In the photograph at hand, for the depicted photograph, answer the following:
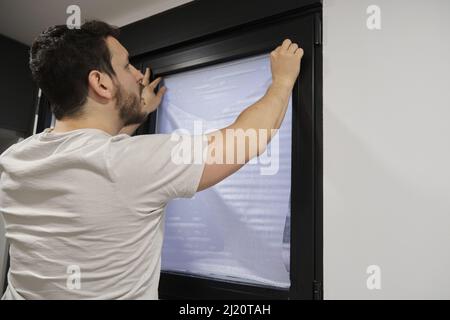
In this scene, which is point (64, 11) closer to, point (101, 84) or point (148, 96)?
point (148, 96)

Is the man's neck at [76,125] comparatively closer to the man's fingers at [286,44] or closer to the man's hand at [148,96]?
the man's hand at [148,96]

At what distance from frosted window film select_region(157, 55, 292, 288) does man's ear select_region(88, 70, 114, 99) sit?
1.34 feet

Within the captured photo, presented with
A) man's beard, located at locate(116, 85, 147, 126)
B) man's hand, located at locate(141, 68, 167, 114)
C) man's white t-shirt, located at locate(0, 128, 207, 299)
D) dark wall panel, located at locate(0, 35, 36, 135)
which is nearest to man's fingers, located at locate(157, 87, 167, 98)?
man's hand, located at locate(141, 68, 167, 114)

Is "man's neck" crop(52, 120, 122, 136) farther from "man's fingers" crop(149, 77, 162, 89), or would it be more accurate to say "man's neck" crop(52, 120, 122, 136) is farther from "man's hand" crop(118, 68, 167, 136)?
"man's fingers" crop(149, 77, 162, 89)

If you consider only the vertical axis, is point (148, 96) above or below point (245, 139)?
above

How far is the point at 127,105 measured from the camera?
971 mm

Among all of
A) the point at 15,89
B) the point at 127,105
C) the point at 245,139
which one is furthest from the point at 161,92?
the point at 15,89

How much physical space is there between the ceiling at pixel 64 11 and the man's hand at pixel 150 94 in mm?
298

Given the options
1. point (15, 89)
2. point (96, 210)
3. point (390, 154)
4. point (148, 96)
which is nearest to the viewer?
point (96, 210)

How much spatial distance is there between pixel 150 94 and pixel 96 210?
0.67 m

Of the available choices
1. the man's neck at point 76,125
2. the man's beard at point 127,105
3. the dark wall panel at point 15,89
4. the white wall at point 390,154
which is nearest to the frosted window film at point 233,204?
the white wall at point 390,154

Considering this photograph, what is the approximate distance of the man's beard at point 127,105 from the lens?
3.11 feet
